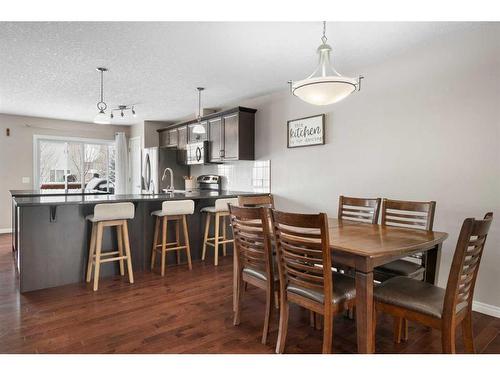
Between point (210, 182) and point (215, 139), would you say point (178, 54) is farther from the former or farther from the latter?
point (210, 182)

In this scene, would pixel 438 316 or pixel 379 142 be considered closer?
pixel 438 316

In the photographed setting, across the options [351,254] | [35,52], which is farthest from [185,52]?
[351,254]

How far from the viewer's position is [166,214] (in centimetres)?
354

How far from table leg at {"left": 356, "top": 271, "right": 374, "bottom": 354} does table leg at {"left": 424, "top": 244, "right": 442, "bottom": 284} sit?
88 centimetres

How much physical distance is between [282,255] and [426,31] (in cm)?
231

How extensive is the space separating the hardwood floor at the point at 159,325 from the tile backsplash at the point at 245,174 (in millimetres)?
1979

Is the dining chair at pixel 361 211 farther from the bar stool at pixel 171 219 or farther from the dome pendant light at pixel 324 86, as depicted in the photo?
the bar stool at pixel 171 219

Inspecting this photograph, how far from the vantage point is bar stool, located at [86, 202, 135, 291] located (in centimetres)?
306

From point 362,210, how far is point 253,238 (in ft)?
4.14

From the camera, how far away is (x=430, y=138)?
2.89m

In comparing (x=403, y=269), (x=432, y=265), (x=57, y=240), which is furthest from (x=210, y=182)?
(x=432, y=265)

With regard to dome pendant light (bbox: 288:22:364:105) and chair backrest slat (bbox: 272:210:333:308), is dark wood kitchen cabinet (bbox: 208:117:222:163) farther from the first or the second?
chair backrest slat (bbox: 272:210:333:308)
